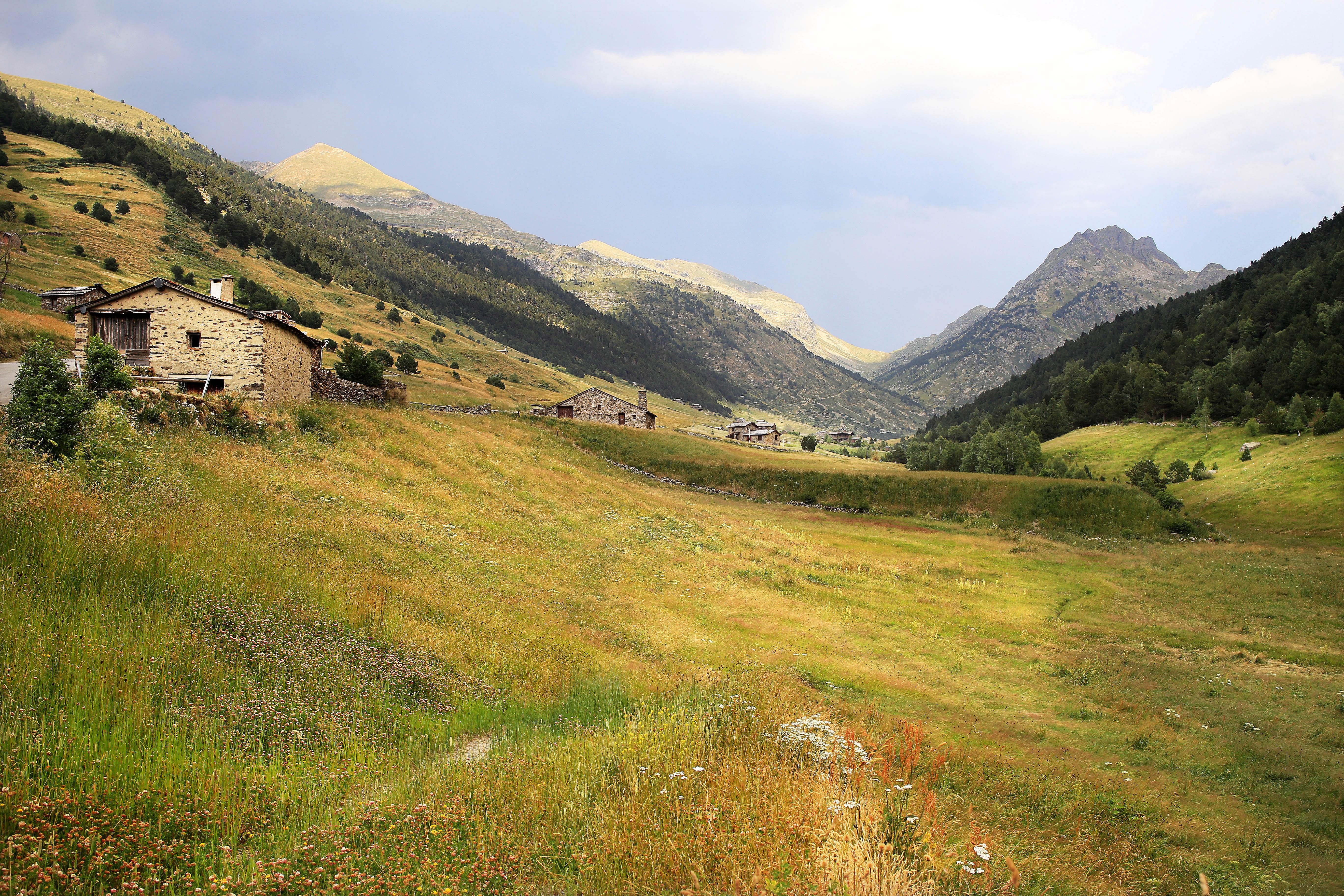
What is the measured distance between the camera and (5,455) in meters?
10.6

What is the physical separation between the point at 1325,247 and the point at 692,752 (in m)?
181

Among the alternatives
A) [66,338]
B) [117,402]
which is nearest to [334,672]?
[117,402]

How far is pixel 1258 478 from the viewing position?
61125 mm

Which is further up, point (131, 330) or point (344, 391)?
point (131, 330)

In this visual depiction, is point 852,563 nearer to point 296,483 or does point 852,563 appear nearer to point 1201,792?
point 1201,792

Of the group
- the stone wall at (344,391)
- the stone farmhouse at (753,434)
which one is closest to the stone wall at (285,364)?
the stone wall at (344,391)

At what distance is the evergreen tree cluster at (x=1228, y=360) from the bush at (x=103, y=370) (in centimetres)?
9791

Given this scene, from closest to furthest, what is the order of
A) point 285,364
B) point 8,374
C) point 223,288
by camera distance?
point 8,374 → point 285,364 → point 223,288

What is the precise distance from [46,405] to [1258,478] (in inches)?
3350

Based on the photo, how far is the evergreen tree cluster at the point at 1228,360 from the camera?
278ft

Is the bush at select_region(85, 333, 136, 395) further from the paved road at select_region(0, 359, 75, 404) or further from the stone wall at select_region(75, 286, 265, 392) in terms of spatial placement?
the stone wall at select_region(75, 286, 265, 392)

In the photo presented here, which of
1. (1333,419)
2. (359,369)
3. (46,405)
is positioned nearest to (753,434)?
(1333,419)

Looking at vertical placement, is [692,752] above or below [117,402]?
below

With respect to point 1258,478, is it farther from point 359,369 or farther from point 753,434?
point 753,434
